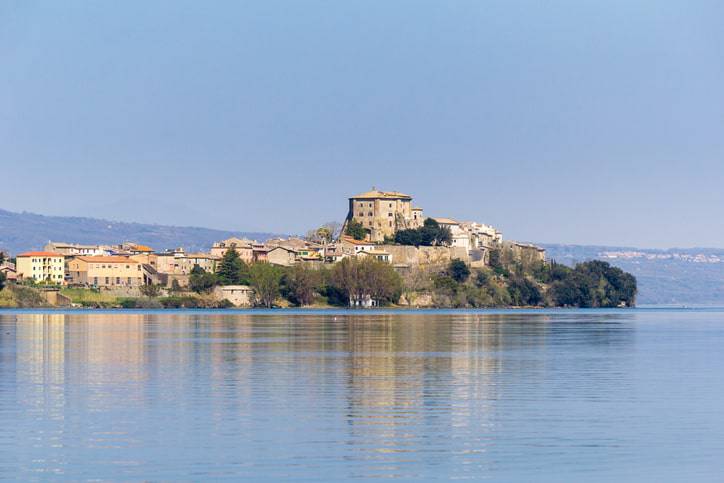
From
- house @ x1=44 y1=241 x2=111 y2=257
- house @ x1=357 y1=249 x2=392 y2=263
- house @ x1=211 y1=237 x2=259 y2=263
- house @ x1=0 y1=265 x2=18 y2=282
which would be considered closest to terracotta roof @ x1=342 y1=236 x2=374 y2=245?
house @ x1=357 y1=249 x2=392 y2=263

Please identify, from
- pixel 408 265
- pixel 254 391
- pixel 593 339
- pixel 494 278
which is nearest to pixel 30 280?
pixel 408 265

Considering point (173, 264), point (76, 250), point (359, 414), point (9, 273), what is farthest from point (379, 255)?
point (359, 414)

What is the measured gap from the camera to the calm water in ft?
66.5

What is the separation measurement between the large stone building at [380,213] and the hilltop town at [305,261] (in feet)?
0.36

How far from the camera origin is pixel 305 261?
14062 centimetres

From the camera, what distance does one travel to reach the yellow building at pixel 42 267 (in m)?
136

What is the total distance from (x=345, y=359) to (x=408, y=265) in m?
101

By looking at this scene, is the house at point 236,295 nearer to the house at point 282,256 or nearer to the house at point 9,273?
the house at point 282,256

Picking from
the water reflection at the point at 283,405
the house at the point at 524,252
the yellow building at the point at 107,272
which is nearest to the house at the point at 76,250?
the yellow building at the point at 107,272

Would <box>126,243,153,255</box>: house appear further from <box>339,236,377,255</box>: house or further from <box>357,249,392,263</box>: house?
<box>357,249,392,263</box>: house

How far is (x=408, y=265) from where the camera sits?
144 m

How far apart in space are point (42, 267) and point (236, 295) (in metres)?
19.4

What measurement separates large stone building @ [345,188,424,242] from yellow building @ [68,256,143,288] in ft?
92.4

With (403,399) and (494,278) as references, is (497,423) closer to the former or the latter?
(403,399)
